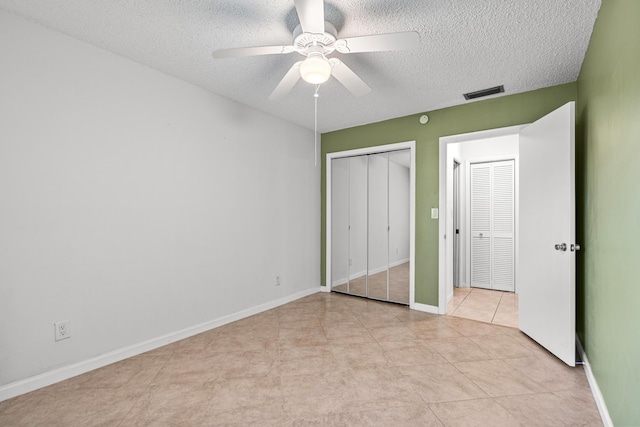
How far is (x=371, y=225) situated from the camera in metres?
4.14

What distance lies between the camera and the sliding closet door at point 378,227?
4012 millimetres

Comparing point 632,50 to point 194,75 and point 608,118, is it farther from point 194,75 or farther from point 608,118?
point 194,75

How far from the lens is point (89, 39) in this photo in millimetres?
2205

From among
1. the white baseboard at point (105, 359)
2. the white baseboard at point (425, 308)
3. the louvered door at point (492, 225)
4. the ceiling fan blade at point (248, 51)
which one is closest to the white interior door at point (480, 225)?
the louvered door at point (492, 225)

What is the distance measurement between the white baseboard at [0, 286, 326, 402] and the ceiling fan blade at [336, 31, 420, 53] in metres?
2.72

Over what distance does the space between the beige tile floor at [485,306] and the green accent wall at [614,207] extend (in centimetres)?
106

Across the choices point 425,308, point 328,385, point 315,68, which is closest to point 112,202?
point 315,68

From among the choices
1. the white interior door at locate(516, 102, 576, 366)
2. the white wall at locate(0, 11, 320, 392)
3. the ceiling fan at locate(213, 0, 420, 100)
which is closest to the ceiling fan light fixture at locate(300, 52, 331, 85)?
the ceiling fan at locate(213, 0, 420, 100)

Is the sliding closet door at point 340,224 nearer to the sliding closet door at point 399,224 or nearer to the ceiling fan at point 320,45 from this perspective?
the sliding closet door at point 399,224

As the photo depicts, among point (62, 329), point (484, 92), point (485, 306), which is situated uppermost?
point (484, 92)

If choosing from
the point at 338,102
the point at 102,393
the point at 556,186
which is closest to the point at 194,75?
the point at 338,102

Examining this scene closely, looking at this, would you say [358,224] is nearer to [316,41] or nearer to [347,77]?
[347,77]

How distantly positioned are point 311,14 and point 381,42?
440mm

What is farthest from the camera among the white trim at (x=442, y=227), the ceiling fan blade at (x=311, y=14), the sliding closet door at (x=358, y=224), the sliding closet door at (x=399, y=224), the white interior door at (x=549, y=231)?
the sliding closet door at (x=358, y=224)
